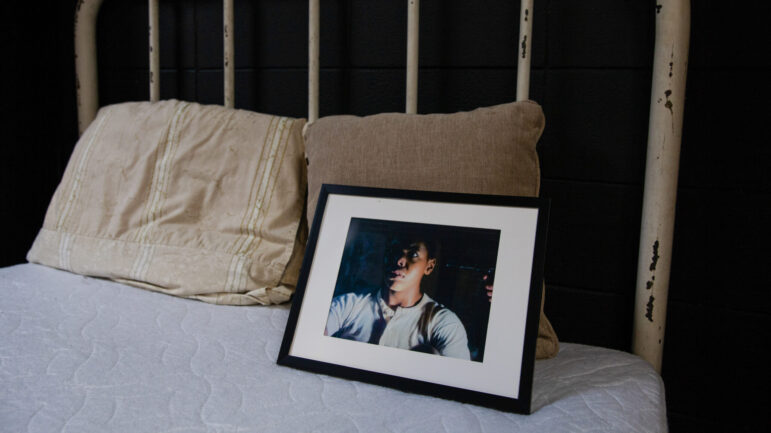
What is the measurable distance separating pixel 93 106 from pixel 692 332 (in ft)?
5.04

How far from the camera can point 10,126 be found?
146 centimetres

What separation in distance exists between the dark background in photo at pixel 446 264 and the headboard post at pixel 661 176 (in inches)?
14.3

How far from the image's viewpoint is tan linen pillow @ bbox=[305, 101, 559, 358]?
0.83 meters

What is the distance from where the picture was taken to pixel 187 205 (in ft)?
3.49

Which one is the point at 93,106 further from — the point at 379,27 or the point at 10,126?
the point at 379,27

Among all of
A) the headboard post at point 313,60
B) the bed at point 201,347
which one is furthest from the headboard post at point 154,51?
the headboard post at point 313,60

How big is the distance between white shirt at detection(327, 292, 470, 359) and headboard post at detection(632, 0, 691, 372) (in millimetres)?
441

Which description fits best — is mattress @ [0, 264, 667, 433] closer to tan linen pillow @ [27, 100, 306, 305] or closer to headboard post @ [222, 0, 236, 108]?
tan linen pillow @ [27, 100, 306, 305]

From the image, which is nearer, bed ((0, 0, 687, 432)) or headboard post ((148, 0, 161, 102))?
bed ((0, 0, 687, 432))

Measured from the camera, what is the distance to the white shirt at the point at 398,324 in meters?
0.70

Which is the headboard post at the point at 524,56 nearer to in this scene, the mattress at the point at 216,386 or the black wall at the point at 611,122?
the black wall at the point at 611,122

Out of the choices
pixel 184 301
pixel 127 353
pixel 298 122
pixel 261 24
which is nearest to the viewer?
pixel 127 353

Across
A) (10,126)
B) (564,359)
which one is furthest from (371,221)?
(10,126)

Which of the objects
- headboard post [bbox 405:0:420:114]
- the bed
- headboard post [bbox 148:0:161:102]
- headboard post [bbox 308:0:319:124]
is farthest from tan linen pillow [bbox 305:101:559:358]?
headboard post [bbox 148:0:161:102]
